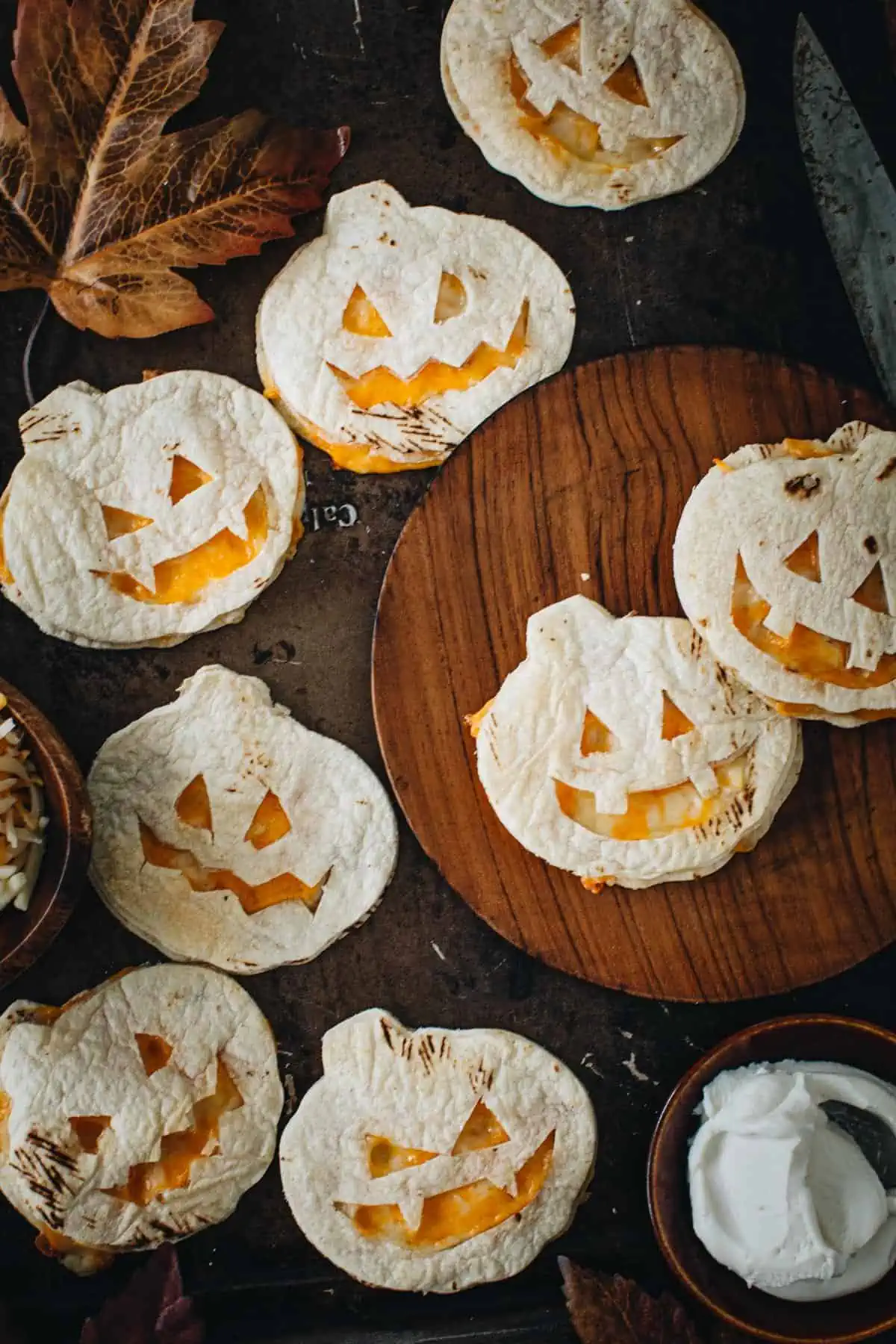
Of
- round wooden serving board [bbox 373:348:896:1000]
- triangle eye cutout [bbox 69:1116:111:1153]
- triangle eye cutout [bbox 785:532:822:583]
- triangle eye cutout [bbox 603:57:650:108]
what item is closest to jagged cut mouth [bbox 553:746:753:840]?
round wooden serving board [bbox 373:348:896:1000]

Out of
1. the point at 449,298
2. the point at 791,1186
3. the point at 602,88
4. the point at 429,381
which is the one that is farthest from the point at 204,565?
the point at 791,1186

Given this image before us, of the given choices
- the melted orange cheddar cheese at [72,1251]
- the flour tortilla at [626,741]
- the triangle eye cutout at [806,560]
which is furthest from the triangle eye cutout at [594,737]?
the melted orange cheddar cheese at [72,1251]

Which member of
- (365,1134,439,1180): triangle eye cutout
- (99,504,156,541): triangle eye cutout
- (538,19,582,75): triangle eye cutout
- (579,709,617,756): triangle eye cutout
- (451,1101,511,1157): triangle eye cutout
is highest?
(538,19,582,75): triangle eye cutout

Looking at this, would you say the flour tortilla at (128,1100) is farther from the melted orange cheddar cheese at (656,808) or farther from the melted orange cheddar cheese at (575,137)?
the melted orange cheddar cheese at (575,137)

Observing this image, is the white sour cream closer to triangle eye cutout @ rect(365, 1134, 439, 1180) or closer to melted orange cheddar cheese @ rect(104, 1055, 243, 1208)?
triangle eye cutout @ rect(365, 1134, 439, 1180)

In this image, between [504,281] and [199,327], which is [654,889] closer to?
[504,281]

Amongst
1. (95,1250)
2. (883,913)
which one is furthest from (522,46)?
A: (95,1250)
